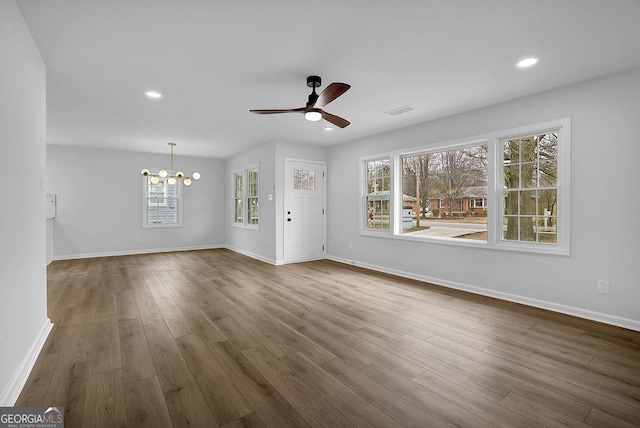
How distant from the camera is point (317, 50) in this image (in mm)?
2658

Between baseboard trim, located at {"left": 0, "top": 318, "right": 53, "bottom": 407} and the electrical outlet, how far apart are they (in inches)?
199

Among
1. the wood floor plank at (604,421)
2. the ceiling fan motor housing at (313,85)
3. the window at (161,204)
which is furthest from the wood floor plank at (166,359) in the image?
the window at (161,204)

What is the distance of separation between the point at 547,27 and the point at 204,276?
17.7ft

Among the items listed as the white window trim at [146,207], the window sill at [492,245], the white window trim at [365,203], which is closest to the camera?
the window sill at [492,245]

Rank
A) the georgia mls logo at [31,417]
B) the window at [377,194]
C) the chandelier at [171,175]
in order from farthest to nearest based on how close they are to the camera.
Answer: the chandelier at [171,175]
the window at [377,194]
the georgia mls logo at [31,417]

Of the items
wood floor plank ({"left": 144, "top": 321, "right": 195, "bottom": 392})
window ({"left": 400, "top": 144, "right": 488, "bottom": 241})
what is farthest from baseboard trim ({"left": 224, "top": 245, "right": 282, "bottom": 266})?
wood floor plank ({"left": 144, "top": 321, "right": 195, "bottom": 392})

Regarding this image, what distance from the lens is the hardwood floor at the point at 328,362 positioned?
69.7 inches

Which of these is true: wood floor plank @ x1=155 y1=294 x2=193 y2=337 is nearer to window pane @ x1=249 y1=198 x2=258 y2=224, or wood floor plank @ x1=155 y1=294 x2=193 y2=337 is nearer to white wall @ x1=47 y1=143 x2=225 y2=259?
window pane @ x1=249 y1=198 x2=258 y2=224

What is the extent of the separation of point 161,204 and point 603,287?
343 inches

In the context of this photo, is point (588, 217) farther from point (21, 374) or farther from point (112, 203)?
point (112, 203)

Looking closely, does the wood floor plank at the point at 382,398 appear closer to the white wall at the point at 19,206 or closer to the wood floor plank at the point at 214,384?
the wood floor plank at the point at 214,384

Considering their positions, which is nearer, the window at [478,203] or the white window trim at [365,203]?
the window at [478,203]

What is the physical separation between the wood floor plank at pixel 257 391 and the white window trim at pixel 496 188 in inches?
134

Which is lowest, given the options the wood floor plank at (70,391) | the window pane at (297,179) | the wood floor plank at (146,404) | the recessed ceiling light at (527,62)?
the wood floor plank at (146,404)
